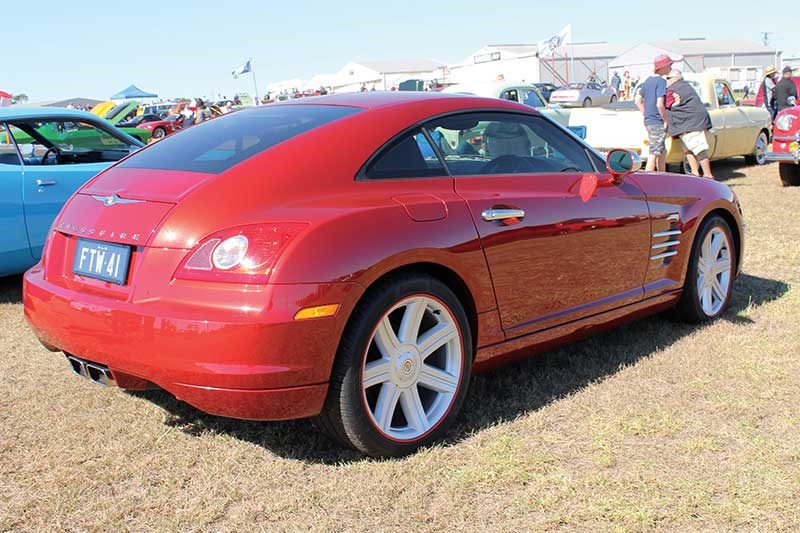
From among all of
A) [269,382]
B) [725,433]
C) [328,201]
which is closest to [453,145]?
[328,201]

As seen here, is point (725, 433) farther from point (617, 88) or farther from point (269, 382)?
point (617, 88)

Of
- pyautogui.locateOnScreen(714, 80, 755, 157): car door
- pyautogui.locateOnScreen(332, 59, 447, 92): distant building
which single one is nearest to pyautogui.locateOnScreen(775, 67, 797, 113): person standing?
pyautogui.locateOnScreen(714, 80, 755, 157): car door

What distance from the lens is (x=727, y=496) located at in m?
2.84

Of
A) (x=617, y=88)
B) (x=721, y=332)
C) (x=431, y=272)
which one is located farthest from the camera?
(x=617, y=88)

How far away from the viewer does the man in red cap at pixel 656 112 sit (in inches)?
403

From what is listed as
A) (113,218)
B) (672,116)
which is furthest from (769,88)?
(113,218)

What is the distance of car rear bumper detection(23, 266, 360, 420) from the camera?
8.96ft

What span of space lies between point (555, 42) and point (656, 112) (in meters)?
46.1

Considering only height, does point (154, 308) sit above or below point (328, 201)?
below

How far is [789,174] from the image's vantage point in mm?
10953

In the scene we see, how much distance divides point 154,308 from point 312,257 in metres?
0.59

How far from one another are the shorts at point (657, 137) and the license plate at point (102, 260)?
879 centimetres

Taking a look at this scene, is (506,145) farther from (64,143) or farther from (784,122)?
(784,122)

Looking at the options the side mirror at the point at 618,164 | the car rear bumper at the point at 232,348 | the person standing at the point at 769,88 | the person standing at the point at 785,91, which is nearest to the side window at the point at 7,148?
the car rear bumper at the point at 232,348
